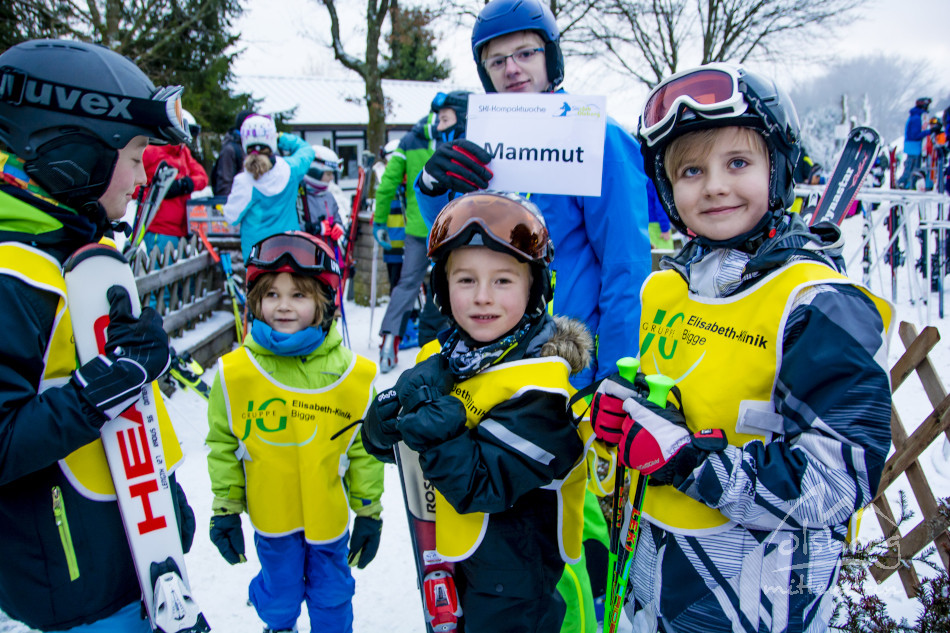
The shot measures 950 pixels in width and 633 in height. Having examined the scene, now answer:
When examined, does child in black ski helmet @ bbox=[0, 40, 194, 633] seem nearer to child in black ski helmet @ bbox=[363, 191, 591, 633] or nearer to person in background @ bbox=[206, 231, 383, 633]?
person in background @ bbox=[206, 231, 383, 633]

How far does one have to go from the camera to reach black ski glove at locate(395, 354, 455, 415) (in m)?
1.77

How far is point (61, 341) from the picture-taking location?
1741mm

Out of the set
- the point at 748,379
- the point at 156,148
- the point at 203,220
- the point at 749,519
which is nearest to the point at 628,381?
the point at 748,379

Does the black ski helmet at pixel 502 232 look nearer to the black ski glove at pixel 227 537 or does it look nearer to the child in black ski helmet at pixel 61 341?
the child in black ski helmet at pixel 61 341

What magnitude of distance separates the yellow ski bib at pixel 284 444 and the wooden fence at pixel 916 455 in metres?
2.97

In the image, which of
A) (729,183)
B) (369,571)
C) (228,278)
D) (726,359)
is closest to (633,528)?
(726,359)

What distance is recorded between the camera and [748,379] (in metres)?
1.41

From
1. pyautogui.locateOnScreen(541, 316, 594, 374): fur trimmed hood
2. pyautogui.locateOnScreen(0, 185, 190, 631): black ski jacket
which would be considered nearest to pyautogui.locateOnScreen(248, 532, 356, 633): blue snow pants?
pyautogui.locateOnScreen(0, 185, 190, 631): black ski jacket

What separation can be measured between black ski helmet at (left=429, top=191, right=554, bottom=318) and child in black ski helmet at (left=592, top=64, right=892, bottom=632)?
47 centimetres

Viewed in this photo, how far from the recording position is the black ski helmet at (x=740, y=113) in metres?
1.49

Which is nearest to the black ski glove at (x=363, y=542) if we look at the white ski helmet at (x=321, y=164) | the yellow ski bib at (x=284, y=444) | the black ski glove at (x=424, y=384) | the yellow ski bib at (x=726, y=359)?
the yellow ski bib at (x=284, y=444)

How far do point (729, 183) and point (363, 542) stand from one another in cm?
199

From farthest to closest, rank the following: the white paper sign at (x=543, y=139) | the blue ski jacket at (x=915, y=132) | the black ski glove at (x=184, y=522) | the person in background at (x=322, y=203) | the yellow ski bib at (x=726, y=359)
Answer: the blue ski jacket at (x=915, y=132) < the person in background at (x=322, y=203) < the white paper sign at (x=543, y=139) < the black ski glove at (x=184, y=522) < the yellow ski bib at (x=726, y=359)

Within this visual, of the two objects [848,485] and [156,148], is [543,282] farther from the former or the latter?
[156,148]
